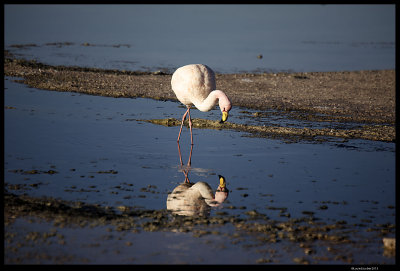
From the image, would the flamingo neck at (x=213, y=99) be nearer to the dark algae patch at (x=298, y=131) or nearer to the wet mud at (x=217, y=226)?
the dark algae patch at (x=298, y=131)

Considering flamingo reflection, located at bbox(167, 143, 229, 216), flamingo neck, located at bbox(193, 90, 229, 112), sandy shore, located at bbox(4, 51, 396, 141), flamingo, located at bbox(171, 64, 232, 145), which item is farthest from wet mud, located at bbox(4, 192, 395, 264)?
sandy shore, located at bbox(4, 51, 396, 141)

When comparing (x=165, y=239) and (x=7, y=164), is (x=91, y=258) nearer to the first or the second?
(x=165, y=239)

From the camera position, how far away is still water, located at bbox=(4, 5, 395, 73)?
29.8 meters

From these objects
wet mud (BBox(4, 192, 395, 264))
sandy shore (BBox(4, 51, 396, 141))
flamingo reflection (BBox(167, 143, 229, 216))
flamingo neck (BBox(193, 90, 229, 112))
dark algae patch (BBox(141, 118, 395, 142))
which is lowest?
wet mud (BBox(4, 192, 395, 264))

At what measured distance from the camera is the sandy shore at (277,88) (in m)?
17.6

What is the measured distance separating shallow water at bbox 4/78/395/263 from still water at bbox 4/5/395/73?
A: 1262 cm

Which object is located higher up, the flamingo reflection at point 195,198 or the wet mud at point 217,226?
the flamingo reflection at point 195,198

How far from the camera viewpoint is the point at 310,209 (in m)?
8.93

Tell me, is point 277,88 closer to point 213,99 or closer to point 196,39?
point 213,99

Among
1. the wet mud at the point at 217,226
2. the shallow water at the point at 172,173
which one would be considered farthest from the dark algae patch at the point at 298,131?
the wet mud at the point at 217,226

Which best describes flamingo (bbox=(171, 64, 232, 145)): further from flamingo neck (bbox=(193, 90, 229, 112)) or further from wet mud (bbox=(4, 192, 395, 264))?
wet mud (bbox=(4, 192, 395, 264))

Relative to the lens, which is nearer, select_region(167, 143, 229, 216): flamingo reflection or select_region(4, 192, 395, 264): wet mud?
select_region(4, 192, 395, 264): wet mud

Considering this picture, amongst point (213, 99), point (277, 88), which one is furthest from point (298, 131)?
point (277, 88)

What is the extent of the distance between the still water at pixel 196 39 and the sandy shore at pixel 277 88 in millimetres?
3223
